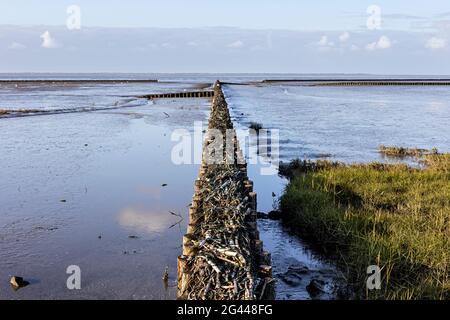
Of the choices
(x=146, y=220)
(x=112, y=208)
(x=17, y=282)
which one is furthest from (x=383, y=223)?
(x=17, y=282)

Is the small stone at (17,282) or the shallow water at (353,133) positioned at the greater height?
the shallow water at (353,133)

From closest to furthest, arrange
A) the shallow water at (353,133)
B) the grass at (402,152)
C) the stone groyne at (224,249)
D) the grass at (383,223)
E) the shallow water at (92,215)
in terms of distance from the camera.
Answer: the stone groyne at (224,249), the grass at (383,223), the shallow water at (92,215), the grass at (402,152), the shallow water at (353,133)

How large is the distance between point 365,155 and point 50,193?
11870mm

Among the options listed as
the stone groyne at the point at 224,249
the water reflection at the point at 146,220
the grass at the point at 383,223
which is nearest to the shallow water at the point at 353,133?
Answer: the grass at the point at 383,223

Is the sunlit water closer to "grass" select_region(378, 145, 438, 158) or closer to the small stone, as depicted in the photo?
the small stone

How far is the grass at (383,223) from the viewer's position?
21.2 ft

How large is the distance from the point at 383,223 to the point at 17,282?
5.98 m

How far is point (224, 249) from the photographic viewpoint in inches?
219

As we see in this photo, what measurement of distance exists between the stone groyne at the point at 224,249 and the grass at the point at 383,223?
1564 millimetres

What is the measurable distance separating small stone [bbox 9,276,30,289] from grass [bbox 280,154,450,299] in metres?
4.56

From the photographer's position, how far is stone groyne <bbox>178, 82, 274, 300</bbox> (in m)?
4.93

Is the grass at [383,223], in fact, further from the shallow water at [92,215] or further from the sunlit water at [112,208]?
the shallow water at [92,215]
